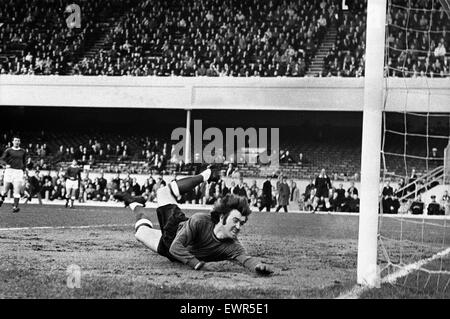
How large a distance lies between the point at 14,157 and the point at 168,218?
8.42 metres

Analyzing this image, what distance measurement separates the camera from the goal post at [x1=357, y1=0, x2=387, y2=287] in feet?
16.5

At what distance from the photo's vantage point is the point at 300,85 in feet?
84.2

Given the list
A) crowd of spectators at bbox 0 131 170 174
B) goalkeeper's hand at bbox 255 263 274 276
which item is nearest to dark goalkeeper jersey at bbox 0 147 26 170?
goalkeeper's hand at bbox 255 263 274 276

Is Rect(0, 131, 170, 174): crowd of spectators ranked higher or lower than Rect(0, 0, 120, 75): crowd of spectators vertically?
lower

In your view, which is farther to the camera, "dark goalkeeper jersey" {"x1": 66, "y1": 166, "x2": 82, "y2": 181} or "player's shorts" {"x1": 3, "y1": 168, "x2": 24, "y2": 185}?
"dark goalkeeper jersey" {"x1": 66, "y1": 166, "x2": 82, "y2": 181}

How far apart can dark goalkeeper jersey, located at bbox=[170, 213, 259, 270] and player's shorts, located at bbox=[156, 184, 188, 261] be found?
7.8 inches

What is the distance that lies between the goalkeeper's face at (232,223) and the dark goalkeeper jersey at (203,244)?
0.12 meters

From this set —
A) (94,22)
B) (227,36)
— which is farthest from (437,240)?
(94,22)

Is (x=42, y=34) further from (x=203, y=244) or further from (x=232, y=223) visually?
(x=232, y=223)

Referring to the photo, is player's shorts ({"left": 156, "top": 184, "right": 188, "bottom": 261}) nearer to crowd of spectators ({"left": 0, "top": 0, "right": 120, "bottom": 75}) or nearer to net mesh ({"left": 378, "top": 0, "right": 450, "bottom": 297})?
net mesh ({"left": 378, "top": 0, "right": 450, "bottom": 297})

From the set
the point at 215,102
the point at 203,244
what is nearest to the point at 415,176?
the point at 215,102

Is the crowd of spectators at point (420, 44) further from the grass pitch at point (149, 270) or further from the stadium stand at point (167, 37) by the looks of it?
the grass pitch at point (149, 270)

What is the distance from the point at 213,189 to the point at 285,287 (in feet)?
57.5
